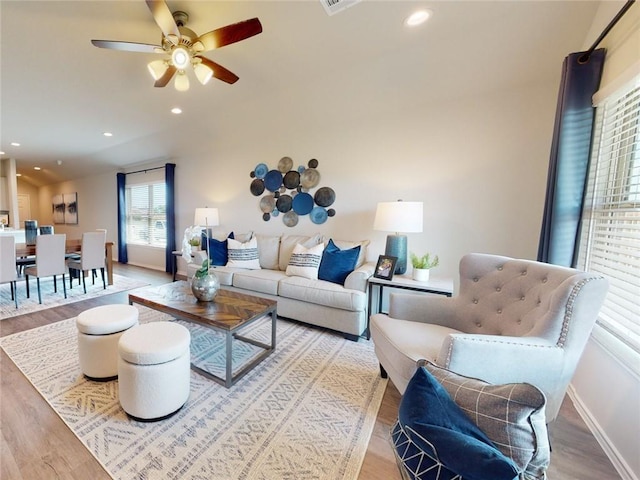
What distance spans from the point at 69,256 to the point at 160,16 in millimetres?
4253

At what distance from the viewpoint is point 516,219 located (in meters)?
2.54

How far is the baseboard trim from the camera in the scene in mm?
1226

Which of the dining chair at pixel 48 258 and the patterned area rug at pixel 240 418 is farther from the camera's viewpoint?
the dining chair at pixel 48 258

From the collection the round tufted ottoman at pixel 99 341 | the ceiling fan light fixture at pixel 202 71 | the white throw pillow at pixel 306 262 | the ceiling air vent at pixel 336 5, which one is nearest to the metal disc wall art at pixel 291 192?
the white throw pillow at pixel 306 262

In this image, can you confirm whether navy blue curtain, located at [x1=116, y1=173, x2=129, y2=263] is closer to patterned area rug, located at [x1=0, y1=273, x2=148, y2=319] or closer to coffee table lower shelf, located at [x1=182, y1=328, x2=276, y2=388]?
patterned area rug, located at [x1=0, y1=273, x2=148, y2=319]

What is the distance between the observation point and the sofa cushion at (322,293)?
2428 millimetres

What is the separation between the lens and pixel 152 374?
1.39 metres

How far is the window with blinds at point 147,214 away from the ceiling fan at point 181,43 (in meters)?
3.87

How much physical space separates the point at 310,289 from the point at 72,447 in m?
1.84

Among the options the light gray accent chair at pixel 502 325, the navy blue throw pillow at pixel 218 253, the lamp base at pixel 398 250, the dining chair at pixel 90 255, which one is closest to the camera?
the light gray accent chair at pixel 502 325

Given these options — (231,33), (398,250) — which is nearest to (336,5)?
(231,33)

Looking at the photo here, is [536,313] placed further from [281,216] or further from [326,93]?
[281,216]

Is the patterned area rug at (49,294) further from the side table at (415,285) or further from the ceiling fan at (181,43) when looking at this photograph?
the side table at (415,285)

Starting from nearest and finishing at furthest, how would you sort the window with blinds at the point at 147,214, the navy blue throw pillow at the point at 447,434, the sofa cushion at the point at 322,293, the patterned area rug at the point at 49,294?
the navy blue throw pillow at the point at 447,434 < the sofa cushion at the point at 322,293 < the patterned area rug at the point at 49,294 < the window with blinds at the point at 147,214
